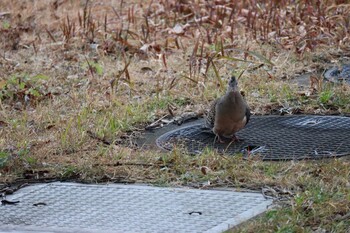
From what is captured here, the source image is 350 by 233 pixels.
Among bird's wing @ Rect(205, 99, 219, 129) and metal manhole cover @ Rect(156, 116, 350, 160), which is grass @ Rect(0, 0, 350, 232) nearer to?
metal manhole cover @ Rect(156, 116, 350, 160)

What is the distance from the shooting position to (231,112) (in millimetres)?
6355

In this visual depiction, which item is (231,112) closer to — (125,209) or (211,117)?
(211,117)

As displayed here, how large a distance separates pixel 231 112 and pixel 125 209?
5.01 ft

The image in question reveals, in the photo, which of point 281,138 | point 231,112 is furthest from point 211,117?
point 281,138

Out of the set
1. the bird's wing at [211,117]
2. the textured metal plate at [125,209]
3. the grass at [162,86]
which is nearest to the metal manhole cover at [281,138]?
the bird's wing at [211,117]

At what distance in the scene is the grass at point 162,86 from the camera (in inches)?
217

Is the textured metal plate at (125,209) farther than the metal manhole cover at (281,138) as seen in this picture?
No

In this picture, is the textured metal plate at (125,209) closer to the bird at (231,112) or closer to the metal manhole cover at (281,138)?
the metal manhole cover at (281,138)

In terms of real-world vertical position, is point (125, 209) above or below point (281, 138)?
above

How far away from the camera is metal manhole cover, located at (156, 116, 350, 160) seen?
6.11 meters

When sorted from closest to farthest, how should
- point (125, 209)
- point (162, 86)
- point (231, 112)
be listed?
point (125, 209) → point (231, 112) → point (162, 86)

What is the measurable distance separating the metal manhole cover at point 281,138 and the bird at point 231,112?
4.9 inches

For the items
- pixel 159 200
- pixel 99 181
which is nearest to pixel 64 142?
pixel 99 181

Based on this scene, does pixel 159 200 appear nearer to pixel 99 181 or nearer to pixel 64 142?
pixel 99 181
